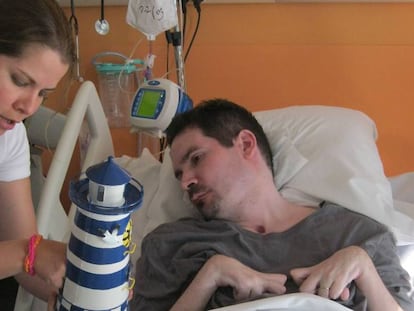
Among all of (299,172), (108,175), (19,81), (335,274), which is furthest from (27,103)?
(299,172)

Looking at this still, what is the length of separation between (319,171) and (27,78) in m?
1.03

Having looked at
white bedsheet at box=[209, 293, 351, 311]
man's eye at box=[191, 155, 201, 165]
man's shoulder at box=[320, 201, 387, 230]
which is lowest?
white bedsheet at box=[209, 293, 351, 311]

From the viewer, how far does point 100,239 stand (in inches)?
29.2

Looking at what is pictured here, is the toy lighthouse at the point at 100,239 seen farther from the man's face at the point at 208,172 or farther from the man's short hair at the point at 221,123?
the man's short hair at the point at 221,123

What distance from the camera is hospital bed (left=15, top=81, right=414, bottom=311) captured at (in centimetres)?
158

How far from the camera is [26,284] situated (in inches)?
53.8

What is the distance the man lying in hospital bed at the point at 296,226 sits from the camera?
131 cm

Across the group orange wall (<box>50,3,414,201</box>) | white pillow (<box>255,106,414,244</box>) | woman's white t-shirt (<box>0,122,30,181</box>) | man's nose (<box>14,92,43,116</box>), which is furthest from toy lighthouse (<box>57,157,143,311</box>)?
orange wall (<box>50,3,414,201</box>)

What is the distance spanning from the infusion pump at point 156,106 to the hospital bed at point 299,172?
126 millimetres

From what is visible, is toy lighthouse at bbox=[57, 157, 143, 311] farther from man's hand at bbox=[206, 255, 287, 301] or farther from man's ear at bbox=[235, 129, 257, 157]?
man's ear at bbox=[235, 129, 257, 157]

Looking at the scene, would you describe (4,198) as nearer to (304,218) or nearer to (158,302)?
(158,302)

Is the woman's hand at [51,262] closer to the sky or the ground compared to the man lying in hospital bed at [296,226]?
closer to the sky

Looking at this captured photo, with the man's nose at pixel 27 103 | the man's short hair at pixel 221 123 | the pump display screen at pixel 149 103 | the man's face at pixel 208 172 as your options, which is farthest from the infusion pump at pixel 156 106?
the man's nose at pixel 27 103

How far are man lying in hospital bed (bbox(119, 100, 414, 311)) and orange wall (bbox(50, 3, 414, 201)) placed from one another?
448 millimetres
